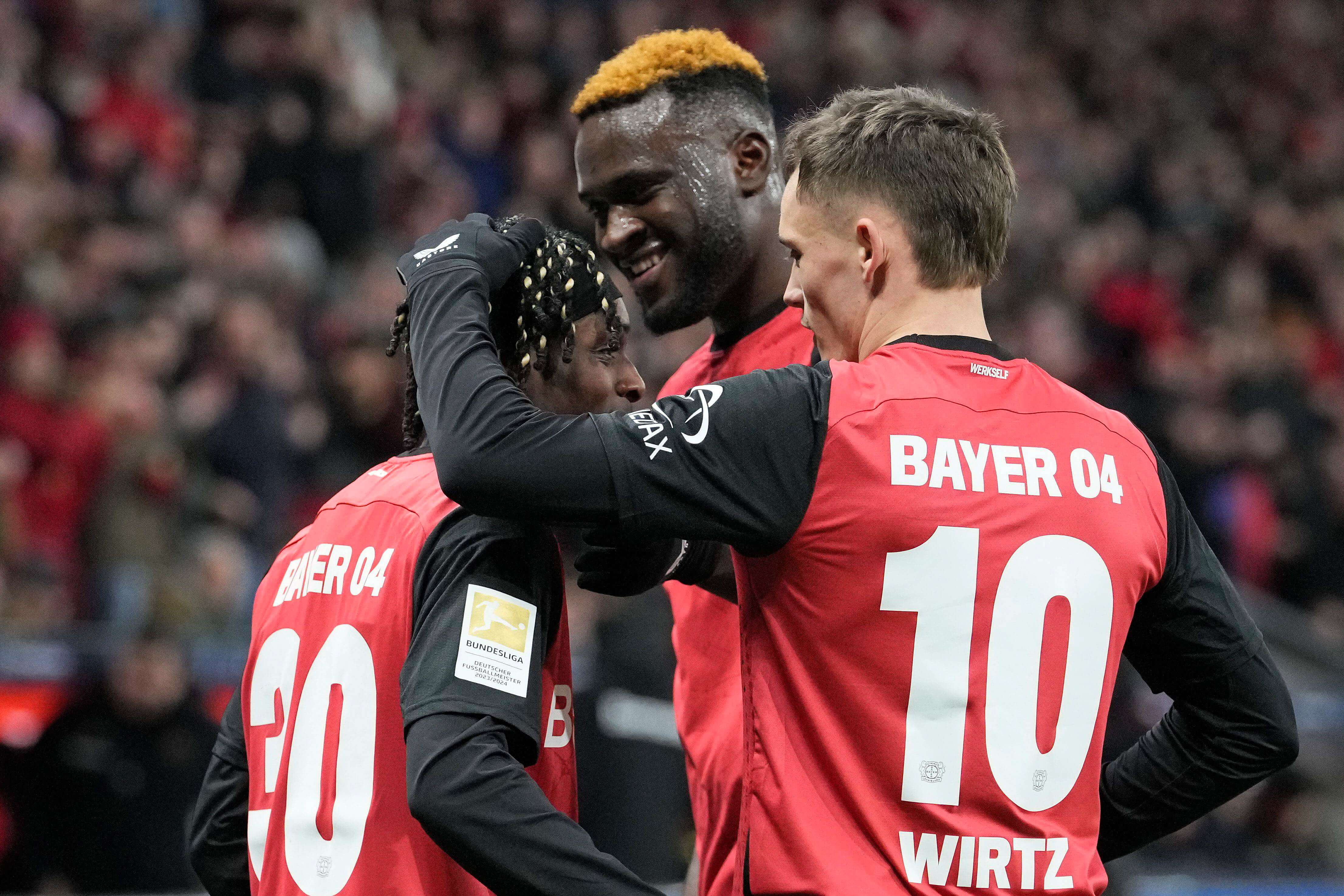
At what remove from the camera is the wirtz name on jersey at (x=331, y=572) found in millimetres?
2223

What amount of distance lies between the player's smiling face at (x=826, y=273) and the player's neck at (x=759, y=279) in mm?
838

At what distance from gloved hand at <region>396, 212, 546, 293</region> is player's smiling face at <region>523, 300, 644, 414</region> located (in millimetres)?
170

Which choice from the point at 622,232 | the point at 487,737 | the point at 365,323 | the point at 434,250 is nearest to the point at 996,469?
the point at 487,737

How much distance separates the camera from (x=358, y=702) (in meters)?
2.21

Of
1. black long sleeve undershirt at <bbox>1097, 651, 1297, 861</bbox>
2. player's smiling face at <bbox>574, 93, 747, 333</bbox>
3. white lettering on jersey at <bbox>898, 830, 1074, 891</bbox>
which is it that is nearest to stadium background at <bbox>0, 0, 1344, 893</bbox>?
player's smiling face at <bbox>574, 93, 747, 333</bbox>

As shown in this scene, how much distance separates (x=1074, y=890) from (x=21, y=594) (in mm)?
5170

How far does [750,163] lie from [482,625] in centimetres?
150

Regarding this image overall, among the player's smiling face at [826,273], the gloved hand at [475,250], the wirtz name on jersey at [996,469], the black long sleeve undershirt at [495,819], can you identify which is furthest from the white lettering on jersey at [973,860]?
the gloved hand at [475,250]

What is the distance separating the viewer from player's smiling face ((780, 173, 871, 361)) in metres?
2.26

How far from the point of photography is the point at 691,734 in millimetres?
2951

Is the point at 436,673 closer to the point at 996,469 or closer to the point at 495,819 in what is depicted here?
the point at 495,819

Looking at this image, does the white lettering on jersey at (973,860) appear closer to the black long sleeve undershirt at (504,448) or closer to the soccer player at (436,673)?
the soccer player at (436,673)

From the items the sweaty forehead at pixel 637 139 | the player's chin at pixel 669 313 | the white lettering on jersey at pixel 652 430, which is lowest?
the player's chin at pixel 669 313

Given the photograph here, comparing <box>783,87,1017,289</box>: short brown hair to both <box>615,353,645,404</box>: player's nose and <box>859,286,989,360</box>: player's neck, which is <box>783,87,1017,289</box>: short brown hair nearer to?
<box>859,286,989,360</box>: player's neck
